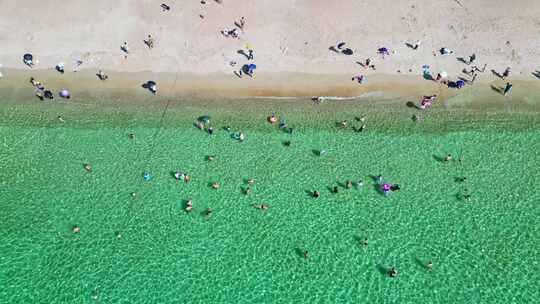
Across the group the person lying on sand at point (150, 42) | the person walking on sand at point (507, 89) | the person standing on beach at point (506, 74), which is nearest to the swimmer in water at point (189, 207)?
the person lying on sand at point (150, 42)

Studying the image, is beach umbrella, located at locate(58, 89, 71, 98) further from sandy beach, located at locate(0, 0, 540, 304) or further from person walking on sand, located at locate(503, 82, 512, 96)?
person walking on sand, located at locate(503, 82, 512, 96)

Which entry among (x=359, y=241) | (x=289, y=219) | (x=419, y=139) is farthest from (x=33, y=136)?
(x=419, y=139)

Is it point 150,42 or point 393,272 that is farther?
point 150,42

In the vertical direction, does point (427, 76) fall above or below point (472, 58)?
below

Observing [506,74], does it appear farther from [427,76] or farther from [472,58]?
[427,76]

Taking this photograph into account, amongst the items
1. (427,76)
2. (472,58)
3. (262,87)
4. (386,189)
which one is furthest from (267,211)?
(472,58)

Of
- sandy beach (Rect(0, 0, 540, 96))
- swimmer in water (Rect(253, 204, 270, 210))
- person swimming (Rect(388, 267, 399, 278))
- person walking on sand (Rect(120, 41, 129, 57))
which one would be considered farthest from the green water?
person walking on sand (Rect(120, 41, 129, 57))
